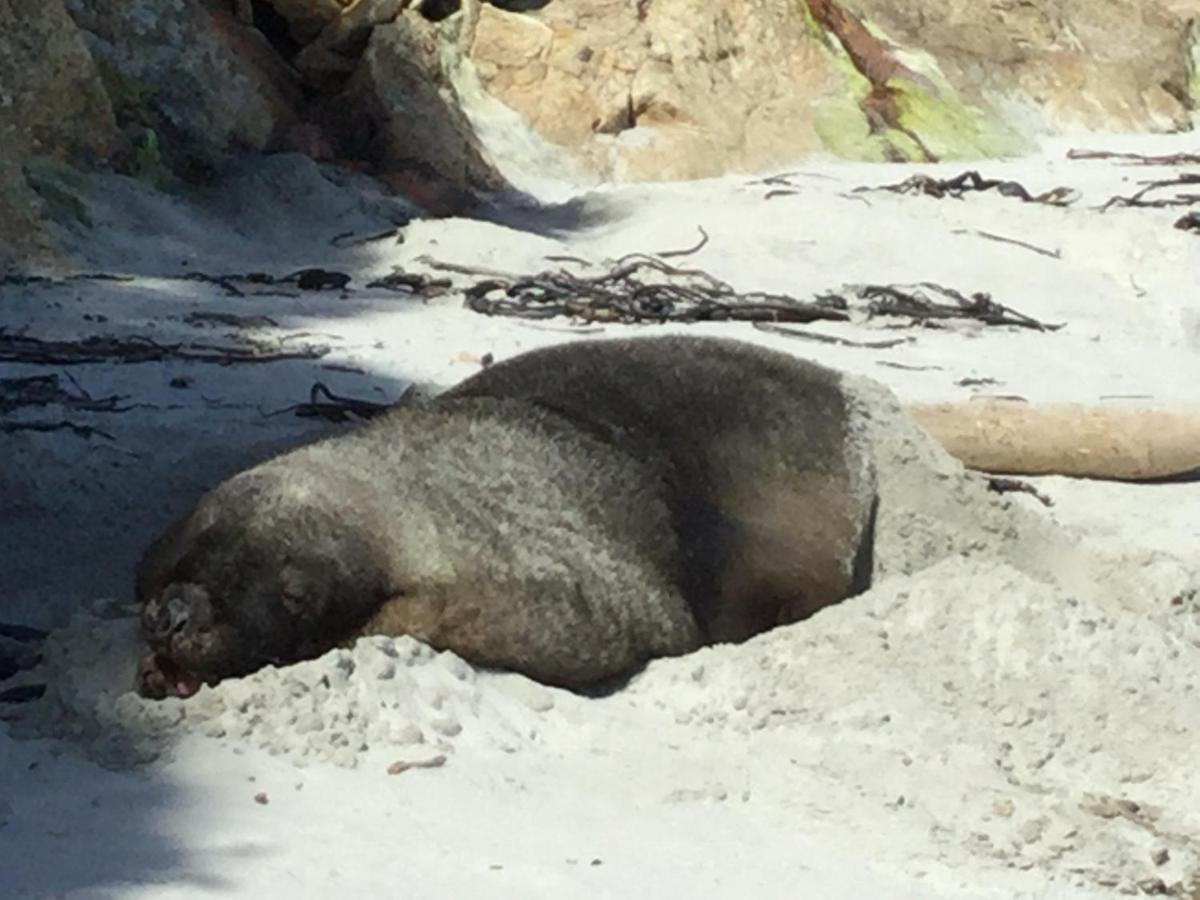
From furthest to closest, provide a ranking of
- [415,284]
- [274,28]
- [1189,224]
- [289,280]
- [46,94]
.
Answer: [274,28]
[1189,224]
[46,94]
[289,280]
[415,284]

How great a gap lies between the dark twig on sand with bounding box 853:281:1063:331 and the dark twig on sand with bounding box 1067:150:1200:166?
5.09 m

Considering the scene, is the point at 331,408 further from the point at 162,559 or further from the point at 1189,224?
the point at 1189,224

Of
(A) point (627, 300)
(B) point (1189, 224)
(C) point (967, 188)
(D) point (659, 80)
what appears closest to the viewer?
(A) point (627, 300)

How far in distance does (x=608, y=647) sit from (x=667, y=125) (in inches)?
374

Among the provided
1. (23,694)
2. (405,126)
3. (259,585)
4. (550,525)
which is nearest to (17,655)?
(23,694)

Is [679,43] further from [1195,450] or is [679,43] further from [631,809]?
[631,809]

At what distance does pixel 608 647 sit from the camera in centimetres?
411

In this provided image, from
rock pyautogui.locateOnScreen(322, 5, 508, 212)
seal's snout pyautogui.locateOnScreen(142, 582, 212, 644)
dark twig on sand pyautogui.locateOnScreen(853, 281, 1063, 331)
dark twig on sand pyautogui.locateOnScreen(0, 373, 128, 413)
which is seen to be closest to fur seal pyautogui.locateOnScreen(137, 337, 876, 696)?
seal's snout pyautogui.locateOnScreen(142, 582, 212, 644)

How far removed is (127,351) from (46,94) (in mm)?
3362

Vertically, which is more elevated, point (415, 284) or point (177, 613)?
point (177, 613)

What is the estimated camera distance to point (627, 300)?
856 centimetres

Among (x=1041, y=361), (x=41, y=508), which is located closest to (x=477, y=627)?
(x=41, y=508)

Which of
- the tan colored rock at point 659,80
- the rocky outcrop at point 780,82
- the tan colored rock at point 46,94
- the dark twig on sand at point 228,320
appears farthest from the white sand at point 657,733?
the rocky outcrop at point 780,82

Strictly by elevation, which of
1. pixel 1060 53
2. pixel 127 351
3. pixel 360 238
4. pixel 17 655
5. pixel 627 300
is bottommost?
pixel 1060 53
